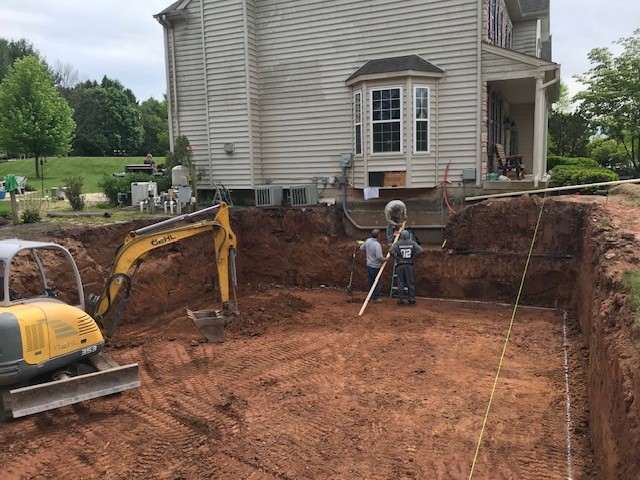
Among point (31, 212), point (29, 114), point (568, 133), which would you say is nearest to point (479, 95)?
point (31, 212)

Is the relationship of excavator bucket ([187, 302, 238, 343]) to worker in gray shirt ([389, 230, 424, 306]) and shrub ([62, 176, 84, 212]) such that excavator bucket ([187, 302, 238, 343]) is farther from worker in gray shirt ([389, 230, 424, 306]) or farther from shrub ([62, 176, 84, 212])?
shrub ([62, 176, 84, 212])

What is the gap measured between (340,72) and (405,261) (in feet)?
23.3

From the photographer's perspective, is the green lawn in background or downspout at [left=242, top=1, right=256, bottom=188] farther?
the green lawn in background

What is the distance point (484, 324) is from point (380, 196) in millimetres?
5844

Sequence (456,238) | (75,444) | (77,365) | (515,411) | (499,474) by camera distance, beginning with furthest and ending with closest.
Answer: (456,238)
(77,365)
(515,411)
(75,444)
(499,474)

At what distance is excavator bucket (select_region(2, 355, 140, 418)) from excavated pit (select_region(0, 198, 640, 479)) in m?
0.28

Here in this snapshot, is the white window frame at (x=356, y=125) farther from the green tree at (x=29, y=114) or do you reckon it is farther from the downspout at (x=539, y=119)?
the green tree at (x=29, y=114)

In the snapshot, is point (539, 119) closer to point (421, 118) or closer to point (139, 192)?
point (421, 118)

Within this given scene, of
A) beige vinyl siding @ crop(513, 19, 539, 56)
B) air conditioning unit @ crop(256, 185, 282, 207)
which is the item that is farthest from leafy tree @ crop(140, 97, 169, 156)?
air conditioning unit @ crop(256, 185, 282, 207)

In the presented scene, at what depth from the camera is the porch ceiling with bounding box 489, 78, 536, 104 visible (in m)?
15.8

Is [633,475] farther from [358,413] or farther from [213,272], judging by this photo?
[213,272]

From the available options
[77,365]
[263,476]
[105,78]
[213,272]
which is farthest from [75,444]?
[105,78]

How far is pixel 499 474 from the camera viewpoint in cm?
580

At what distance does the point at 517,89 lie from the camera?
17.4 meters
